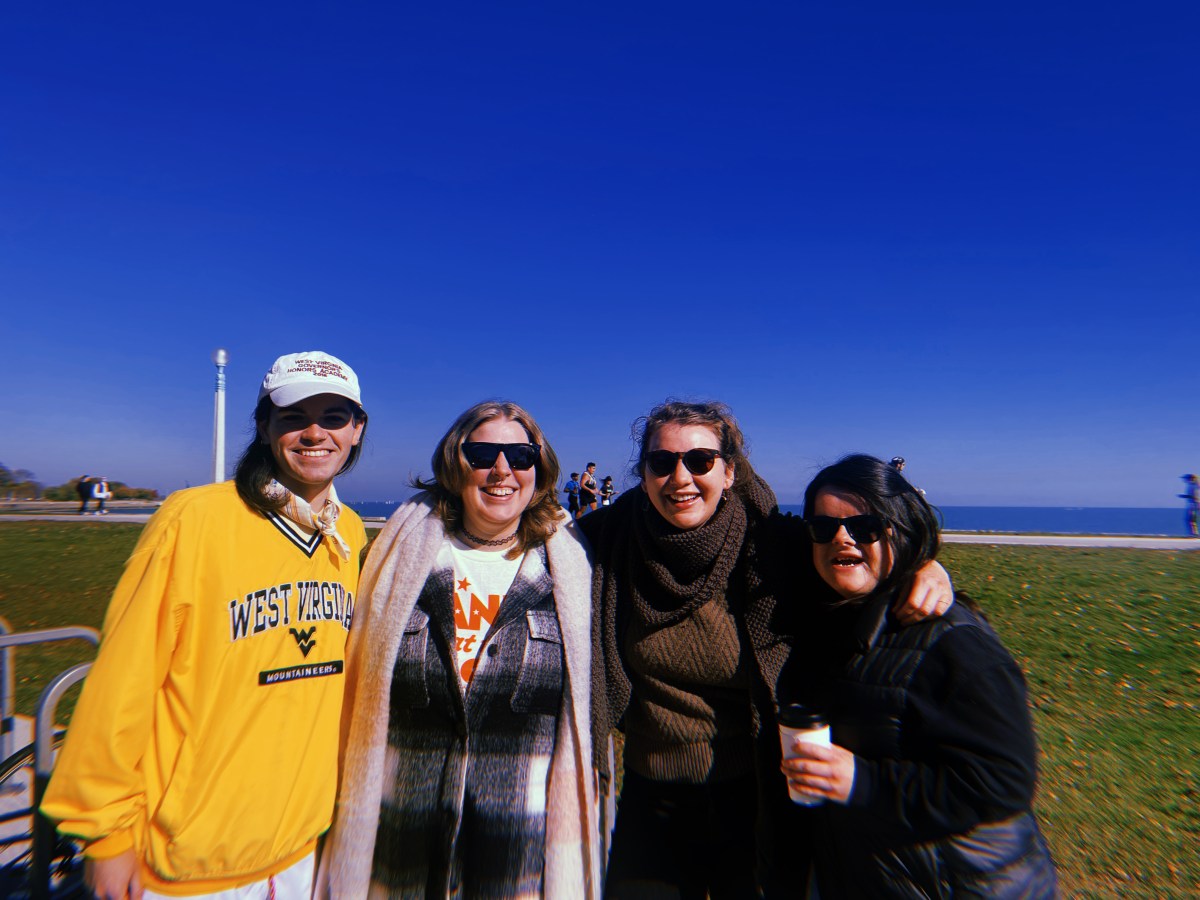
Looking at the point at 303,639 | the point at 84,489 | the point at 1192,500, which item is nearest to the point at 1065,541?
the point at 1192,500

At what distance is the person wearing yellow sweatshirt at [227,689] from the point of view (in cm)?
178

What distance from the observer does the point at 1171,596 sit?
7.97 meters

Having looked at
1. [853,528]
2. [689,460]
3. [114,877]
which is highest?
[689,460]

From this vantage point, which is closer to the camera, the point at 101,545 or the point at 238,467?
the point at 238,467

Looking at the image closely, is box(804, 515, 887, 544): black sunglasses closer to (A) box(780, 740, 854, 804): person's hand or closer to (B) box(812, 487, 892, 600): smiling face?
(B) box(812, 487, 892, 600): smiling face

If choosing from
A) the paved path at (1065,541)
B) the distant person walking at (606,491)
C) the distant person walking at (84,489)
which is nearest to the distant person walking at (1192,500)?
the paved path at (1065,541)

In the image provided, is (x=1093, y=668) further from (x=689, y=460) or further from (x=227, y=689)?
(x=227, y=689)

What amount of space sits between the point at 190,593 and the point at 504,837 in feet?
4.64

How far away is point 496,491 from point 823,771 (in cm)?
156

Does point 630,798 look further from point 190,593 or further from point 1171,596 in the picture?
point 1171,596

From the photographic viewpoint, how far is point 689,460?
105 inches

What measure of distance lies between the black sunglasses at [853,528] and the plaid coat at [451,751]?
39.7 inches

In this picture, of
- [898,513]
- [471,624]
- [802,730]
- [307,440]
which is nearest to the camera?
[802,730]

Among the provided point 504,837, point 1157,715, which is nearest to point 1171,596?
point 1157,715
